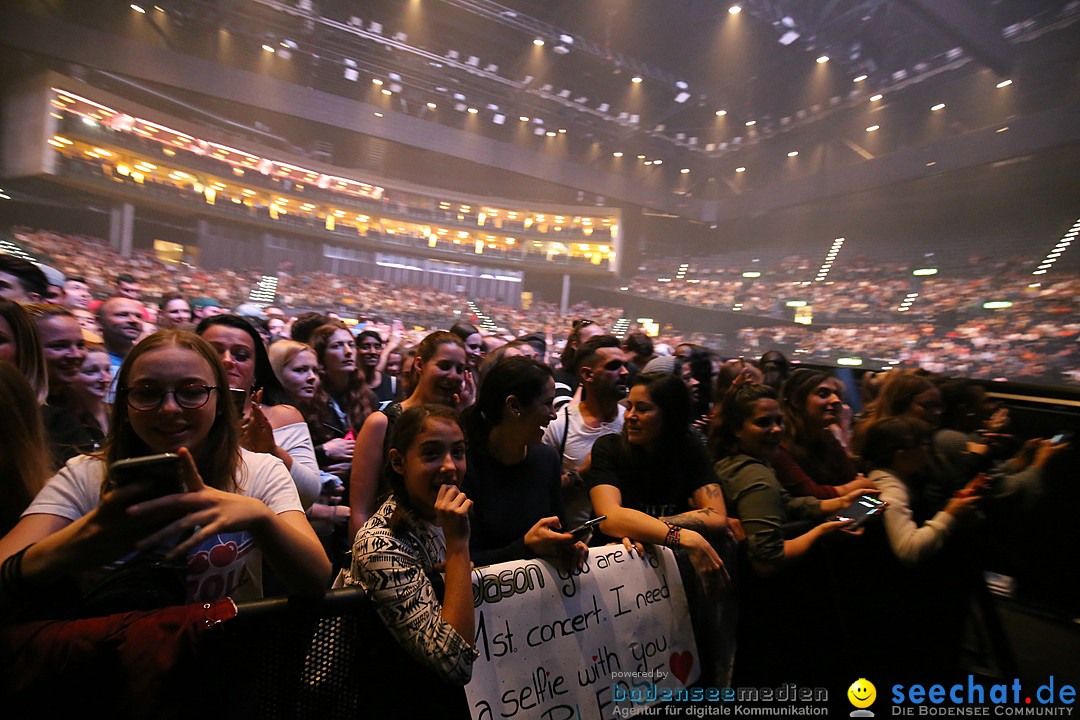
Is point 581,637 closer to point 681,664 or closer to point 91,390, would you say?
point 681,664

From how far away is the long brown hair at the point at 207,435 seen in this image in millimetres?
1209

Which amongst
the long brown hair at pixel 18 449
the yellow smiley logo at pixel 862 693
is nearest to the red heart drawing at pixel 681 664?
the yellow smiley logo at pixel 862 693

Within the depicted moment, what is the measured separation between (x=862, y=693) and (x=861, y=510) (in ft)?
2.37

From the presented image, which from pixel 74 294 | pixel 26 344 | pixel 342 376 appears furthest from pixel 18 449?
pixel 74 294

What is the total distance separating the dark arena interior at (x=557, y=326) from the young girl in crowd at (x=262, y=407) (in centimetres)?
3

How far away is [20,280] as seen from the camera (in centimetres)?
378

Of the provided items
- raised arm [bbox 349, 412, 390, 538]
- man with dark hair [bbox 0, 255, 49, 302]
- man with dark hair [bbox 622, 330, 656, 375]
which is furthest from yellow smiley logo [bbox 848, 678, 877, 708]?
man with dark hair [bbox 0, 255, 49, 302]

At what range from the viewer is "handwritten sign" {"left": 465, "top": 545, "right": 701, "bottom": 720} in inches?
55.7

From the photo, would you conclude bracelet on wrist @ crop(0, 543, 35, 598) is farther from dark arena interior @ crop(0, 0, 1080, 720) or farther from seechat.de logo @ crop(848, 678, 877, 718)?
seechat.de logo @ crop(848, 678, 877, 718)

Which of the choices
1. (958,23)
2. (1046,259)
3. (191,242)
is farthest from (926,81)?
(191,242)

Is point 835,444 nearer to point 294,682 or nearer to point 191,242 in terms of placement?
point 294,682

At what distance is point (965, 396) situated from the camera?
3.59 metres

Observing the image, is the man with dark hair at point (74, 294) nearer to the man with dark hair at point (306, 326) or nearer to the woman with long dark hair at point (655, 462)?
the man with dark hair at point (306, 326)

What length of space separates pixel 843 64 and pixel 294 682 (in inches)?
835
